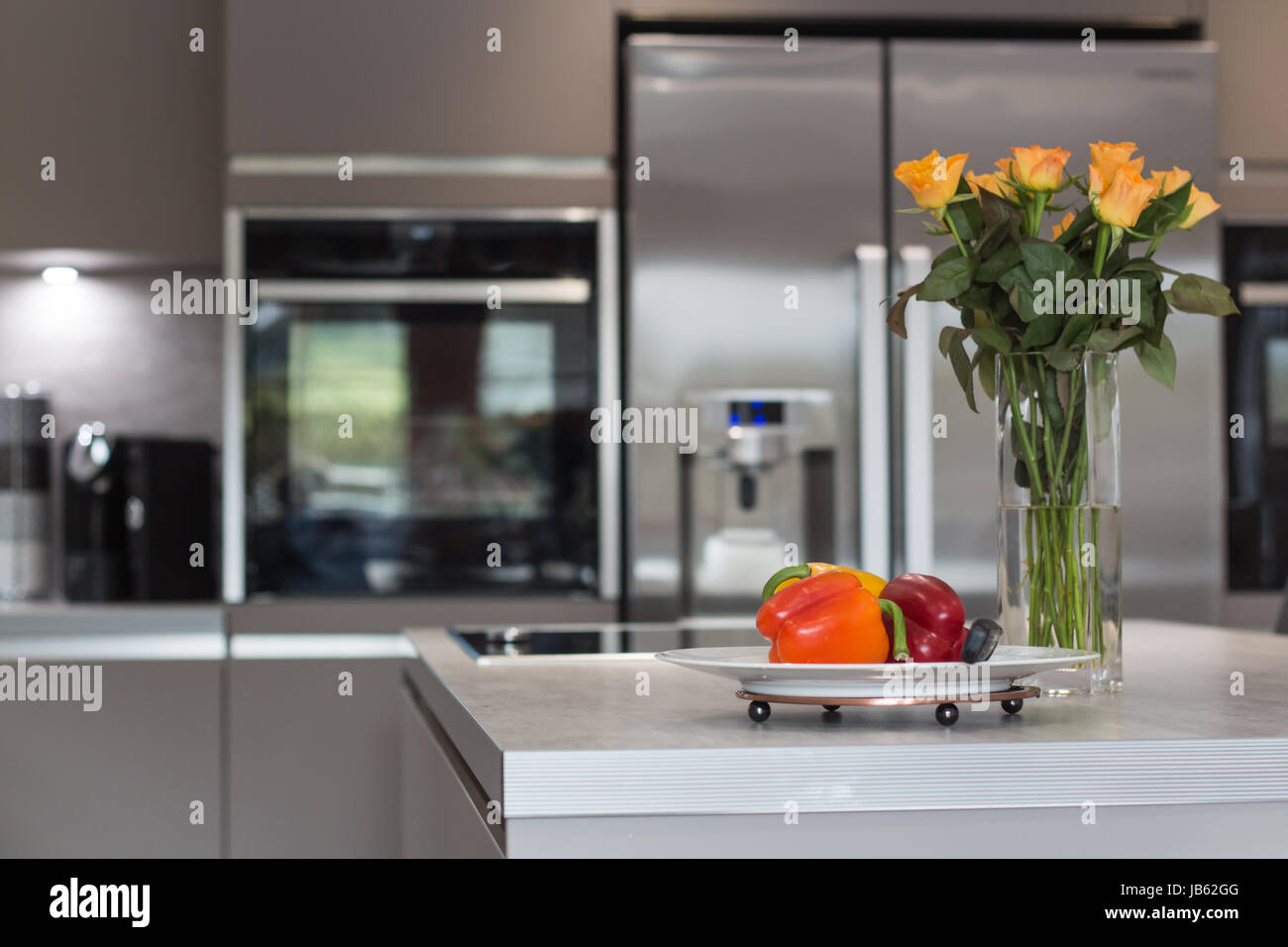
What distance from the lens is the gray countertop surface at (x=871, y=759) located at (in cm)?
82

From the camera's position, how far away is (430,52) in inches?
106

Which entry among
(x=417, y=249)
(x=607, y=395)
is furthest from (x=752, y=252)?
(x=417, y=249)

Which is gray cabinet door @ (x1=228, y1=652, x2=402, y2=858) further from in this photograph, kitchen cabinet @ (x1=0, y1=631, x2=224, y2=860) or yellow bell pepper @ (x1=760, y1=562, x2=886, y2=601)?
yellow bell pepper @ (x1=760, y1=562, x2=886, y2=601)

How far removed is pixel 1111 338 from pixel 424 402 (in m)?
1.76

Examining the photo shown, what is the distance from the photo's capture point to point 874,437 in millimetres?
2635

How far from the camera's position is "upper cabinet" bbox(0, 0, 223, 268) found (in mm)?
2900

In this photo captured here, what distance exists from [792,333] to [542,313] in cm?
47

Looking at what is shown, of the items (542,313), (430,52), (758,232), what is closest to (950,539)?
(758,232)

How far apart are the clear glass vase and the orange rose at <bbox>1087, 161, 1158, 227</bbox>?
0.11m

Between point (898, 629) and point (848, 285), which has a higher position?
point (848, 285)

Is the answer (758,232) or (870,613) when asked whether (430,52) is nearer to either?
(758,232)

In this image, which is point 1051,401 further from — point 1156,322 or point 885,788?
point 885,788

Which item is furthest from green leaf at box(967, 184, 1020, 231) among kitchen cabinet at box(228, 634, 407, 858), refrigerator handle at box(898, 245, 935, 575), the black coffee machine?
the black coffee machine

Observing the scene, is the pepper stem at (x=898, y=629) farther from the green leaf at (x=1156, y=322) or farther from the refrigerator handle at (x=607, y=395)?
the refrigerator handle at (x=607, y=395)
